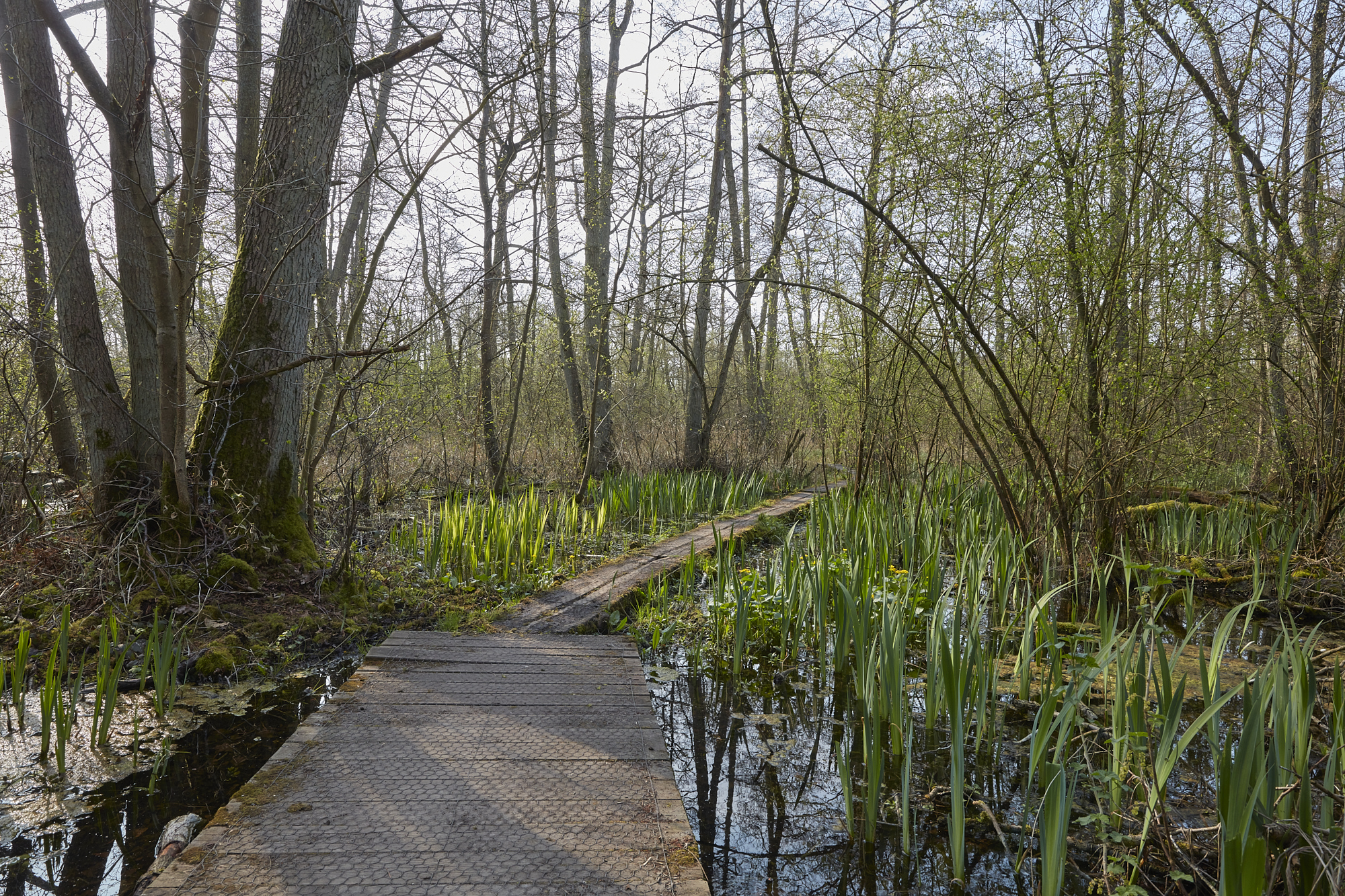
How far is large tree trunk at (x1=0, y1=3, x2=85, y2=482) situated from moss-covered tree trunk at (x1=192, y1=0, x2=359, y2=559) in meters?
1.10

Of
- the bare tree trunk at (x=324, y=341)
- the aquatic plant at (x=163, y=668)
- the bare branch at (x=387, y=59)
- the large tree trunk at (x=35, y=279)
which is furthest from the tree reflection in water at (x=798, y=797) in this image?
the large tree trunk at (x=35, y=279)

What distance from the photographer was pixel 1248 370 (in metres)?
5.18

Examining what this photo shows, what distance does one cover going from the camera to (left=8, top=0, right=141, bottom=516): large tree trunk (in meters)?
4.12

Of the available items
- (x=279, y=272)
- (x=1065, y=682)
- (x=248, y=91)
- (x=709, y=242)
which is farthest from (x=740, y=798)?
(x=709, y=242)

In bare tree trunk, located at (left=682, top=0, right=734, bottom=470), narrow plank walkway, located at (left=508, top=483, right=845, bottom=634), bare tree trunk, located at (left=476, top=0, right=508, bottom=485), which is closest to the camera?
narrow plank walkway, located at (left=508, top=483, right=845, bottom=634)

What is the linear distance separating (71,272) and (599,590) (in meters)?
3.45

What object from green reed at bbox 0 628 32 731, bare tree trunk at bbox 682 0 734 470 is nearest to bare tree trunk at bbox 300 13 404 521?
green reed at bbox 0 628 32 731

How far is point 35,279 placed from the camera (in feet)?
14.5

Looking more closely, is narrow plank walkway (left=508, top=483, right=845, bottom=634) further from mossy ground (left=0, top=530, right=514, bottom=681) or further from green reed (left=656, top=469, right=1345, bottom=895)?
green reed (left=656, top=469, right=1345, bottom=895)

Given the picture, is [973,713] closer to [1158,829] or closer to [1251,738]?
[1158,829]

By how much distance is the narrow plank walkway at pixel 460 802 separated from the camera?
1.63m

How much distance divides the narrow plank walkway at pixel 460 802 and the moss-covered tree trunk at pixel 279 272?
5.61ft

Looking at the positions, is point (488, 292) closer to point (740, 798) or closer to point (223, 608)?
point (223, 608)

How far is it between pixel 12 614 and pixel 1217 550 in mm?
7112
